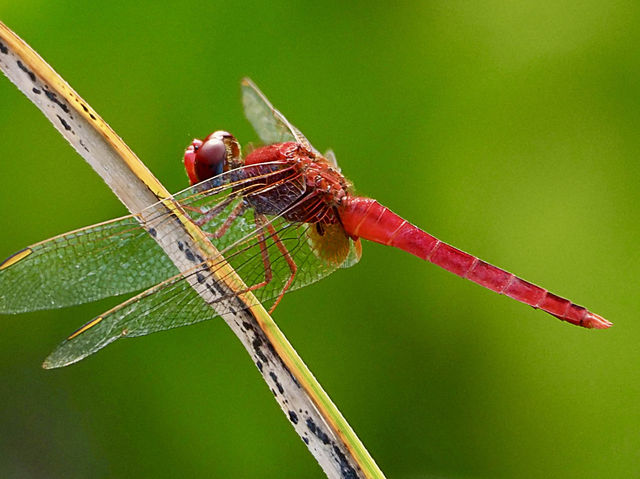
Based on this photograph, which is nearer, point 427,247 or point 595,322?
point 595,322

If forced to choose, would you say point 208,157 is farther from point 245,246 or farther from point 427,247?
point 427,247

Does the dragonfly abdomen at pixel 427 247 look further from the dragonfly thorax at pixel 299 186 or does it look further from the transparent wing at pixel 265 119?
the transparent wing at pixel 265 119

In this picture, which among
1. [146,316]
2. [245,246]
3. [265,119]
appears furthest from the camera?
[265,119]

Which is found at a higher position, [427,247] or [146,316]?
[146,316]

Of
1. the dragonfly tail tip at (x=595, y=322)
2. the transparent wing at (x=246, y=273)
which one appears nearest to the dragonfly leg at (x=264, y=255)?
the transparent wing at (x=246, y=273)

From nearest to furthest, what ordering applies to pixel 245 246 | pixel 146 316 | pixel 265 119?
pixel 146 316
pixel 245 246
pixel 265 119

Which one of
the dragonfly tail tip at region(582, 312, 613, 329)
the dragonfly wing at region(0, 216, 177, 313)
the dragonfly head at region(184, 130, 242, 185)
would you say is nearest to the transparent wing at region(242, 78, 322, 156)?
the dragonfly head at region(184, 130, 242, 185)

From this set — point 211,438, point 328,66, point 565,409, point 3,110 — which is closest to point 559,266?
point 565,409

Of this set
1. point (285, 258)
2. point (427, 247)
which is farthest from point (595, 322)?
point (285, 258)
